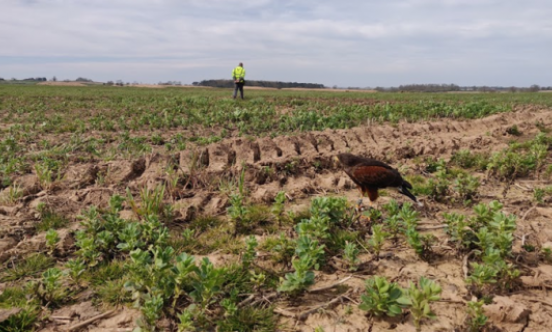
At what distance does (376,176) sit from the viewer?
3994 millimetres

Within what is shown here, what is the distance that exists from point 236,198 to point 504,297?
2646mm

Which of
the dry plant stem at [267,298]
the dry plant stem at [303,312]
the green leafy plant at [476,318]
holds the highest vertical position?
the green leafy plant at [476,318]

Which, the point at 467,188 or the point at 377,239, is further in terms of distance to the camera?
the point at 467,188

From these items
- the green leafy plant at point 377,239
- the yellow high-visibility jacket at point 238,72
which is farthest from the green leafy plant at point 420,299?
the yellow high-visibility jacket at point 238,72

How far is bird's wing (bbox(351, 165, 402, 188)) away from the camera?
4.00 metres

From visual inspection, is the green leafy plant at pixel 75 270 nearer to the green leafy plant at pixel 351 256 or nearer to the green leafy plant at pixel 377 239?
the green leafy plant at pixel 351 256

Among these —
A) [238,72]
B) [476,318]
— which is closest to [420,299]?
[476,318]

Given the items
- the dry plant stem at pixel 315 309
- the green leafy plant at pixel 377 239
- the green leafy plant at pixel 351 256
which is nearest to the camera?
the dry plant stem at pixel 315 309

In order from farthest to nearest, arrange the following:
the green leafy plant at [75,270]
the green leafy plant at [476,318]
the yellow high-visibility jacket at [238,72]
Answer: the yellow high-visibility jacket at [238,72]
the green leafy plant at [75,270]
the green leafy plant at [476,318]

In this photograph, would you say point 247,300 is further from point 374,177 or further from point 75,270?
point 374,177

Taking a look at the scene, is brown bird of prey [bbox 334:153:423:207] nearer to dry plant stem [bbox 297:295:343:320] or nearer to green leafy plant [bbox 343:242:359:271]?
green leafy plant [bbox 343:242:359:271]

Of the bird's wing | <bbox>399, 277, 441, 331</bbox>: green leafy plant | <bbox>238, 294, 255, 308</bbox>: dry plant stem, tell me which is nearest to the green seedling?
<bbox>238, 294, 255, 308</bbox>: dry plant stem

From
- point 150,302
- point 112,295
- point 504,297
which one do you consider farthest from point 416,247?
point 112,295

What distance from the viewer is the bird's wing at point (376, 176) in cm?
400
